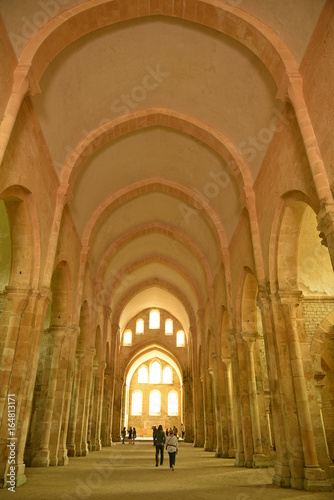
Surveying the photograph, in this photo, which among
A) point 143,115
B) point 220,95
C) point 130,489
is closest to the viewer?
point 130,489

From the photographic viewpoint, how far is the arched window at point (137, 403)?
36.6 meters

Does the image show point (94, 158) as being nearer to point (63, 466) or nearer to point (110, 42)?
point (110, 42)

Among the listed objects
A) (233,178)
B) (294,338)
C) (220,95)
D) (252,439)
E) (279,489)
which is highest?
(220,95)

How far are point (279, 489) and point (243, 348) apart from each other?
5138 millimetres

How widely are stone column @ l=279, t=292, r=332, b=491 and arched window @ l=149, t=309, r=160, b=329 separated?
27464mm

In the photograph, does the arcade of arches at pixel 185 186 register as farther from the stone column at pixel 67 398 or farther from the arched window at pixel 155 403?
the arched window at pixel 155 403

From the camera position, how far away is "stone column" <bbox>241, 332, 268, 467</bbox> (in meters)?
10.4

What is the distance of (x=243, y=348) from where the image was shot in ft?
39.2

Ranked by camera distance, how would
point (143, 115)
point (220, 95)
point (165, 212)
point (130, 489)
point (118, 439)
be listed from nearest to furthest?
point (130, 489), point (220, 95), point (143, 115), point (165, 212), point (118, 439)

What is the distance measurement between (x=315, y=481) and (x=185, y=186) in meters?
10.7

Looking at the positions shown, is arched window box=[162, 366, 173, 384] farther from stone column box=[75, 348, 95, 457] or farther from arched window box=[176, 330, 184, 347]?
stone column box=[75, 348, 95, 457]

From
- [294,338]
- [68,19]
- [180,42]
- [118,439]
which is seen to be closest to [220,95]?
[180,42]

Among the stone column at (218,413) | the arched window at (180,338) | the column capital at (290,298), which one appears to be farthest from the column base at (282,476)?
the arched window at (180,338)

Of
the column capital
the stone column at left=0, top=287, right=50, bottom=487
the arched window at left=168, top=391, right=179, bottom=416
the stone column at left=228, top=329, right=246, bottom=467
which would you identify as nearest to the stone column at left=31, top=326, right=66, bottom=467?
the stone column at left=0, top=287, right=50, bottom=487
